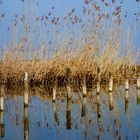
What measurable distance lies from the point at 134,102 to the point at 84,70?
298 centimetres

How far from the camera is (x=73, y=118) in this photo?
8.77 m

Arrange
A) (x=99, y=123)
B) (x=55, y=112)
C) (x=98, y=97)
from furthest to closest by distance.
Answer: (x=98, y=97) → (x=55, y=112) → (x=99, y=123)

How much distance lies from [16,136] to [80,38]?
20.2 ft

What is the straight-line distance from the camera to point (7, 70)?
1285 cm

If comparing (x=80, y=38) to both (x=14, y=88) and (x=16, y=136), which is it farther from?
(x=16, y=136)

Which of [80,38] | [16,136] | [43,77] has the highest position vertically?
[80,38]

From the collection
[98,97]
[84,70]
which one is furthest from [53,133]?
[84,70]

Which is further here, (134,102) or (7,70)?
(7,70)

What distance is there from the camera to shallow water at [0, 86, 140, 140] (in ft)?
24.1

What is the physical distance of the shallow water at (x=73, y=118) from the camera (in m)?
7.35

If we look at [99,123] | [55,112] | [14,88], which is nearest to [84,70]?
[14,88]

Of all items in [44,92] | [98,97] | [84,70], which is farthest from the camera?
[84,70]

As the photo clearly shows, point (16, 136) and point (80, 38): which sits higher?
point (80, 38)

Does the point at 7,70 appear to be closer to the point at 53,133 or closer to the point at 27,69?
the point at 27,69
